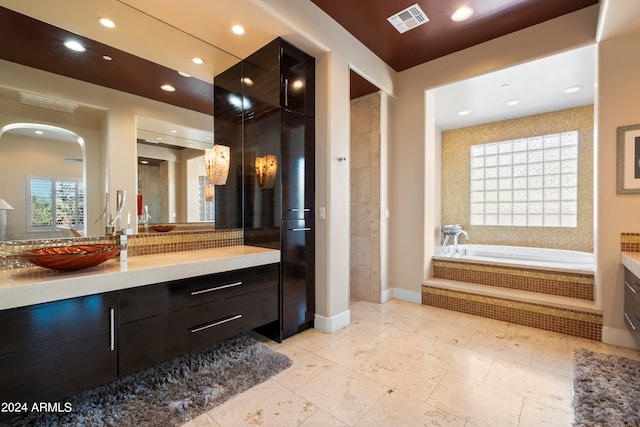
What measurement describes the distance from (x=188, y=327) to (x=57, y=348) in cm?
66

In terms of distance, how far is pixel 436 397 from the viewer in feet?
5.69

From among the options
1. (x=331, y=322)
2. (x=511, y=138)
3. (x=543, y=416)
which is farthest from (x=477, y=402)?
(x=511, y=138)

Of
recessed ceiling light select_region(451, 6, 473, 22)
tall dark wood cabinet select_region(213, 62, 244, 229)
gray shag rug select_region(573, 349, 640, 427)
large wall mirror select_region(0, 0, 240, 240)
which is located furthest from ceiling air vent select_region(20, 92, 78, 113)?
gray shag rug select_region(573, 349, 640, 427)

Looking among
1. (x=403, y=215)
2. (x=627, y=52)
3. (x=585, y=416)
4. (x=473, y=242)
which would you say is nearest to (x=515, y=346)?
(x=585, y=416)

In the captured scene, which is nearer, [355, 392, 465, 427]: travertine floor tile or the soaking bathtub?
[355, 392, 465, 427]: travertine floor tile

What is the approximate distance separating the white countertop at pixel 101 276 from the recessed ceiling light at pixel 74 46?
1.64 meters

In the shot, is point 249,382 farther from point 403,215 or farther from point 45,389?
point 403,215

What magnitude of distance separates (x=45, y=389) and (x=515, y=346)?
333cm

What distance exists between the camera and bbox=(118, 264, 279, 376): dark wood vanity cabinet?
63.2 inches

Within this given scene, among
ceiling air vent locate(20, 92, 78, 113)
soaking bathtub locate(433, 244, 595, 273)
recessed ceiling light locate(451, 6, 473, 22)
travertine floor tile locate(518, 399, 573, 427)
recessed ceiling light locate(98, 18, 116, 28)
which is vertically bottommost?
travertine floor tile locate(518, 399, 573, 427)

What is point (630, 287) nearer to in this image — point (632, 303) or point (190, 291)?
point (632, 303)

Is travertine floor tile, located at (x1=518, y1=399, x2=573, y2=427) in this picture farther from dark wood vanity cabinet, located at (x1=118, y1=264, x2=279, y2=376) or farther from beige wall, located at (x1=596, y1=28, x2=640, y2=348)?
dark wood vanity cabinet, located at (x1=118, y1=264, x2=279, y2=376)

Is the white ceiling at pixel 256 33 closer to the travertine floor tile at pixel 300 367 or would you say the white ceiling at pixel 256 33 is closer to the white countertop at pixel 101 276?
the white countertop at pixel 101 276

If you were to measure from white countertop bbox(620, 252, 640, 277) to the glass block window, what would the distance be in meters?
2.45
